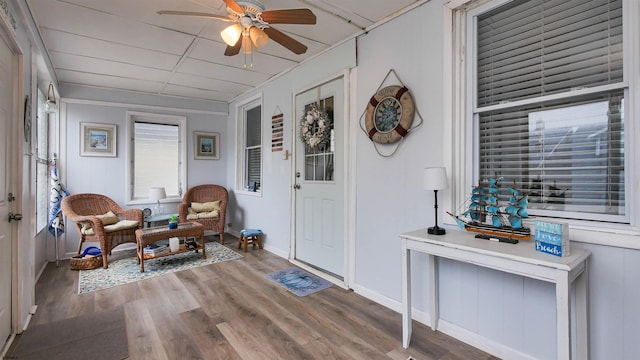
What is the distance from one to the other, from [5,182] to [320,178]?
2619mm

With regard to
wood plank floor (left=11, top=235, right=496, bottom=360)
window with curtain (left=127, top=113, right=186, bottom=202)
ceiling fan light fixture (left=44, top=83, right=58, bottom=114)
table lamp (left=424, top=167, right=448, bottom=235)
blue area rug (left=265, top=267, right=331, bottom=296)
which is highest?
ceiling fan light fixture (left=44, top=83, right=58, bottom=114)

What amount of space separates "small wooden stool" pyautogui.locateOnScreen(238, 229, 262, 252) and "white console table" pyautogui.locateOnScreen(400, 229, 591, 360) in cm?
289

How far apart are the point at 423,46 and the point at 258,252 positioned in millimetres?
3388

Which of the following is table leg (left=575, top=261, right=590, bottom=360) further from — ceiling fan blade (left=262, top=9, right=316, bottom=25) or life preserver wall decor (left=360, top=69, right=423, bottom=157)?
ceiling fan blade (left=262, top=9, right=316, bottom=25)

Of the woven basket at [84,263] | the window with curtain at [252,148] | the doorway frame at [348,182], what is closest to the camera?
the doorway frame at [348,182]

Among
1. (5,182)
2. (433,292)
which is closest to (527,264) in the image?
(433,292)

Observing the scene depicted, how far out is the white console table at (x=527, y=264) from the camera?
1.34 meters

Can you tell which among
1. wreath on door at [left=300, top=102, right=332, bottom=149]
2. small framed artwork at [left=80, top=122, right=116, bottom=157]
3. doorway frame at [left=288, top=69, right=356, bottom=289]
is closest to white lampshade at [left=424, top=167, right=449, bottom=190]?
doorway frame at [left=288, top=69, right=356, bottom=289]

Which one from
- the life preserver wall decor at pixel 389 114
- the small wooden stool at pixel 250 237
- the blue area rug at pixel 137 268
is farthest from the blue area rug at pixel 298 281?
the life preserver wall decor at pixel 389 114

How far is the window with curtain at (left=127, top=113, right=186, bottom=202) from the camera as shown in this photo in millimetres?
4941

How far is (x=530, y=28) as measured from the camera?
1922 millimetres

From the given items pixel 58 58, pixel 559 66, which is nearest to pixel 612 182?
pixel 559 66

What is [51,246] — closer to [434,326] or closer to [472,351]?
[434,326]

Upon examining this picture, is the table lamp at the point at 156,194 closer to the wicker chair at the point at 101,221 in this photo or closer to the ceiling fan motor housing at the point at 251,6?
the wicker chair at the point at 101,221
